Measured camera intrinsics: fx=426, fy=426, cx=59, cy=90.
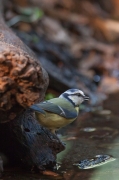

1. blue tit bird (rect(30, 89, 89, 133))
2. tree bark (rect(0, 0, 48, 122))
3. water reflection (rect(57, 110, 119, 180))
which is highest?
tree bark (rect(0, 0, 48, 122))

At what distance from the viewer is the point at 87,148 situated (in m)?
3.60

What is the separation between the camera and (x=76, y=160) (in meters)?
3.24

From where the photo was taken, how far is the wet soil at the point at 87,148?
2.86 metres

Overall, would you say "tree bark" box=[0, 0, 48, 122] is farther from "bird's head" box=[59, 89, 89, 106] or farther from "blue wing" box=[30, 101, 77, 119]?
"bird's head" box=[59, 89, 89, 106]

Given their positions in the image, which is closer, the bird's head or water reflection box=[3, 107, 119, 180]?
water reflection box=[3, 107, 119, 180]

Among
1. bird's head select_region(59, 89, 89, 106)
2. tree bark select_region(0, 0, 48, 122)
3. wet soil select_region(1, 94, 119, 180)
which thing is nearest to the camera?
tree bark select_region(0, 0, 48, 122)

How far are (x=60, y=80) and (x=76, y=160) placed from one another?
271 cm

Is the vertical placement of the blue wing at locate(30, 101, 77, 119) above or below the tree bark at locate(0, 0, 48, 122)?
below

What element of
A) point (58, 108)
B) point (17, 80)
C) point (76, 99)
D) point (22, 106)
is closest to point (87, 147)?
point (76, 99)

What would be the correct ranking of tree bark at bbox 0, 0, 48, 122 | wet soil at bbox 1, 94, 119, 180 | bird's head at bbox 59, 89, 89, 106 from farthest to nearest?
bird's head at bbox 59, 89, 89, 106
wet soil at bbox 1, 94, 119, 180
tree bark at bbox 0, 0, 48, 122

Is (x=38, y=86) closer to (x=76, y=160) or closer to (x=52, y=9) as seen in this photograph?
(x=76, y=160)

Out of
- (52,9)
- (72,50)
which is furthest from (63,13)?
(72,50)

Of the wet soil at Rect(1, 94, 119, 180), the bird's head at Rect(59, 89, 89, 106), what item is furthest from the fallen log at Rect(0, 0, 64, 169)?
the bird's head at Rect(59, 89, 89, 106)

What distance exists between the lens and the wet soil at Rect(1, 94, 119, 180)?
286cm
